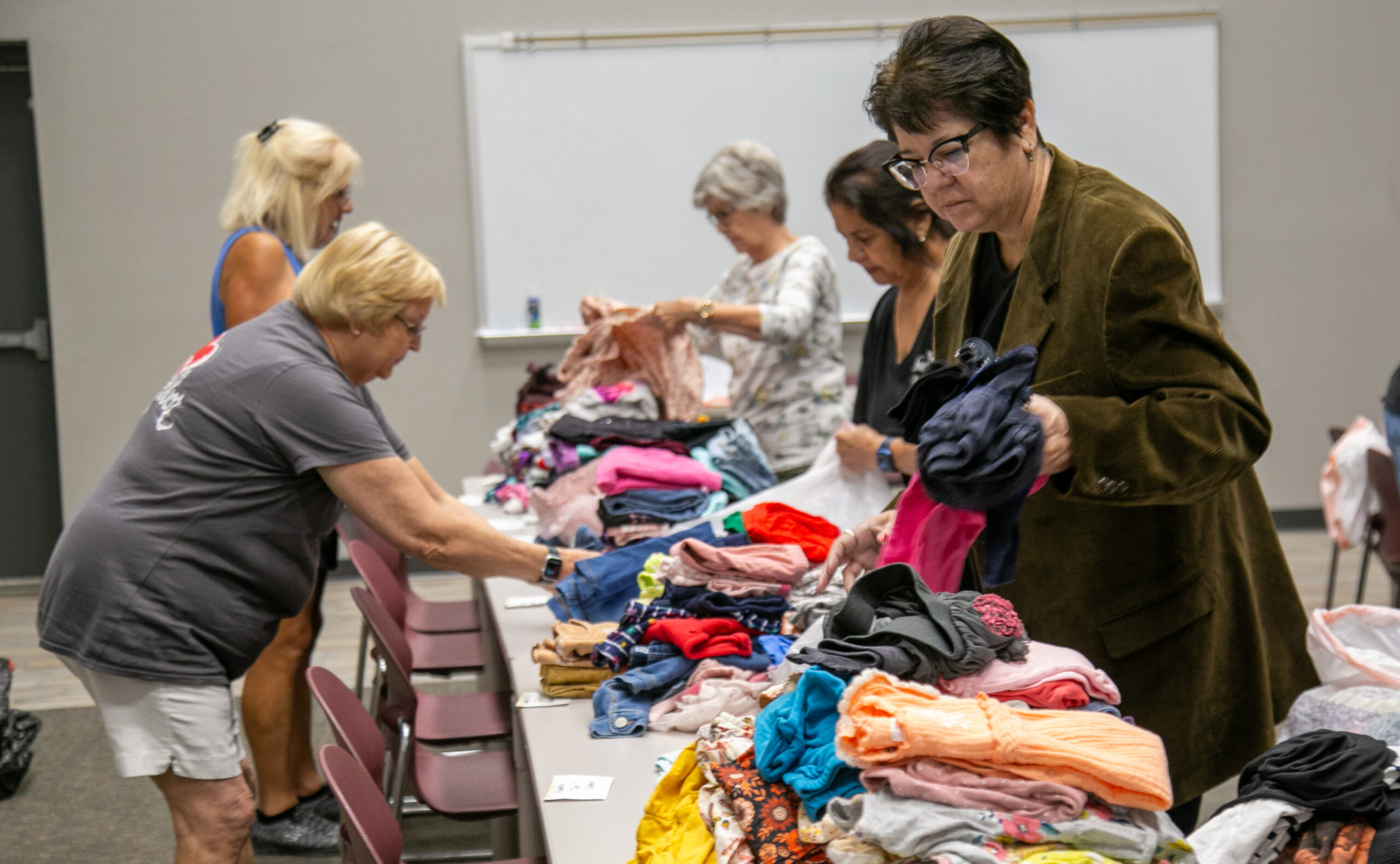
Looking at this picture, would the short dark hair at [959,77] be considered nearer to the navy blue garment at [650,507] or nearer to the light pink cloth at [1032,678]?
the light pink cloth at [1032,678]

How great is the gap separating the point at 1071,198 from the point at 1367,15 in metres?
6.41

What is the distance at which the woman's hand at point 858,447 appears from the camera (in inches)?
105

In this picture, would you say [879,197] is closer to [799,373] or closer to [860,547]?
[799,373]

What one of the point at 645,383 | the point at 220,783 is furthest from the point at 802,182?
the point at 220,783

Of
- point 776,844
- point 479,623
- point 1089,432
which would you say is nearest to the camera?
point 776,844

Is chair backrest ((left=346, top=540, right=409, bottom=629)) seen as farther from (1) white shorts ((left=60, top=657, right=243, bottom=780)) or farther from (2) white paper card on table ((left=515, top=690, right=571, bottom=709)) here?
(2) white paper card on table ((left=515, top=690, right=571, bottom=709))

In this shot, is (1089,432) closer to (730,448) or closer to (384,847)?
(384,847)

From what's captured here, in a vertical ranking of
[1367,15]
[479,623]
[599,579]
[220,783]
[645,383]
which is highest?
[1367,15]

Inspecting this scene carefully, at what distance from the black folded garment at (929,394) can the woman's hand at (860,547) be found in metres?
0.26

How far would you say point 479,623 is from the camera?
392cm

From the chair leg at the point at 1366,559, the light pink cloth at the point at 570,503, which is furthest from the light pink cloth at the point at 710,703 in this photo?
the chair leg at the point at 1366,559

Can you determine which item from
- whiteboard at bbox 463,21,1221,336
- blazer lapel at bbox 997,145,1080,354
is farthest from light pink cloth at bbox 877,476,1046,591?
whiteboard at bbox 463,21,1221,336

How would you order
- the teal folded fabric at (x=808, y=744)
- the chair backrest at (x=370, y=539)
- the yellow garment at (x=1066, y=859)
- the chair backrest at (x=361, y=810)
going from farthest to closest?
the chair backrest at (x=370, y=539) < the chair backrest at (x=361, y=810) < the teal folded fabric at (x=808, y=744) < the yellow garment at (x=1066, y=859)

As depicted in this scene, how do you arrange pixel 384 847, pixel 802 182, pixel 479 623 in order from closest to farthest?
pixel 384 847
pixel 479 623
pixel 802 182
